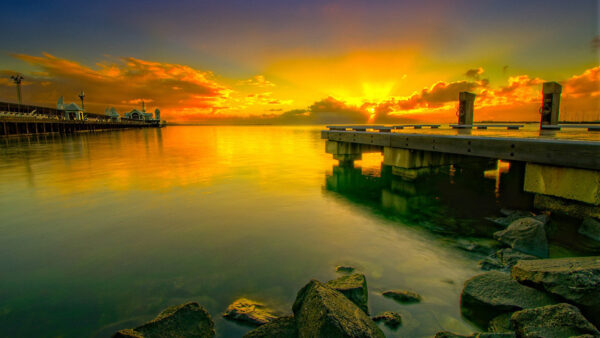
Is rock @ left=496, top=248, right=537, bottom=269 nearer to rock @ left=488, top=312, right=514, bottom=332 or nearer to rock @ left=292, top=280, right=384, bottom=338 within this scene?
rock @ left=488, top=312, right=514, bottom=332

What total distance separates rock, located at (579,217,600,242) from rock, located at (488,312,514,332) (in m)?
4.22

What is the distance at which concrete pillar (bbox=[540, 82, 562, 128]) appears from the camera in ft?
39.2

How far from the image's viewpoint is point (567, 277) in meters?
3.42

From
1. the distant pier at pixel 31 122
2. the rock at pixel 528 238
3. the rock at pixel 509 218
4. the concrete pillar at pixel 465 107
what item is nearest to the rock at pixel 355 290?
the rock at pixel 528 238

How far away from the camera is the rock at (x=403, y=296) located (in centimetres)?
414

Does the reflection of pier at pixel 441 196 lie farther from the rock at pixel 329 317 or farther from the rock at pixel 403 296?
the rock at pixel 329 317

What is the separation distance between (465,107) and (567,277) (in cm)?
1634

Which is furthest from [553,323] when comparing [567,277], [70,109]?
[70,109]

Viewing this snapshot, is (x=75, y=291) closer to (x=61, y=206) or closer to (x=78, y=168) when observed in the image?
(x=61, y=206)

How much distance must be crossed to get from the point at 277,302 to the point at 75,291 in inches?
126

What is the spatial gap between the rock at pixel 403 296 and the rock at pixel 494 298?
605 mm

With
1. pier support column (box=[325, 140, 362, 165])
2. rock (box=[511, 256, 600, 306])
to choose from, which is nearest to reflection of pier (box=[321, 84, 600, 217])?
rock (box=[511, 256, 600, 306])

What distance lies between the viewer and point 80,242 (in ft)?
20.7

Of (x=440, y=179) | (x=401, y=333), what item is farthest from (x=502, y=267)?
(x=440, y=179)
